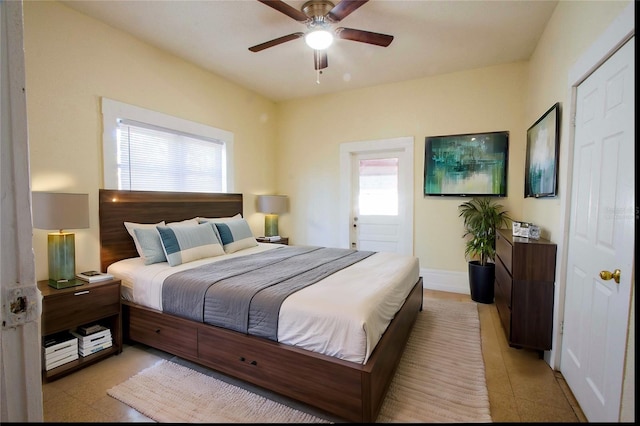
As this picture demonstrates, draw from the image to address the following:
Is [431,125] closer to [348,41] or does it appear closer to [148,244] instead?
[348,41]

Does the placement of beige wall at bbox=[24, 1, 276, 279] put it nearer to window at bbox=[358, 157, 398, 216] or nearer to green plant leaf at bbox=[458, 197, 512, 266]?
window at bbox=[358, 157, 398, 216]

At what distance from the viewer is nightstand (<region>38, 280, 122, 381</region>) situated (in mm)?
2020

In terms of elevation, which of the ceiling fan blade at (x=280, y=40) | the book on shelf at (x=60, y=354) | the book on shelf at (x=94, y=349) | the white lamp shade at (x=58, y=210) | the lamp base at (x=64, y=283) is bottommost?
the book on shelf at (x=94, y=349)

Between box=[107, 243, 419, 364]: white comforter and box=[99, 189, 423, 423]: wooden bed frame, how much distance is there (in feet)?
0.20

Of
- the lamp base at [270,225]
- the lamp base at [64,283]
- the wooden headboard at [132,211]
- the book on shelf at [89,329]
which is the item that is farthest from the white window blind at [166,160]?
the book on shelf at [89,329]

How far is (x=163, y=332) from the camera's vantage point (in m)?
2.28

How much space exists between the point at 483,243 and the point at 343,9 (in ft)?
9.59

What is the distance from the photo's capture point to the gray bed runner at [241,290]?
1.90 metres

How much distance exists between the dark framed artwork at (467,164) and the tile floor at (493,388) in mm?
1958

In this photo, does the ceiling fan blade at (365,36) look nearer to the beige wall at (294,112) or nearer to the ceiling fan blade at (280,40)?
the ceiling fan blade at (280,40)

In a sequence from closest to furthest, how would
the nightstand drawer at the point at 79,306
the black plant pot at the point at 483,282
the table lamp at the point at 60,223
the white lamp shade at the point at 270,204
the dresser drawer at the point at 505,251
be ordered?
the nightstand drawer at the point at 79,306 → the table lamp at the point at 60,223 → the dresser drawer at the point at 505,251 → the black plant pot at the point at 483,282 → the white lamp shade at the point at 270,204

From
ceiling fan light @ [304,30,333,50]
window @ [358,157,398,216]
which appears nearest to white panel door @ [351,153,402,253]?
window @ [358,157,398,216]

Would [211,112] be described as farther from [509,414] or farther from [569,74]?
[509,414]

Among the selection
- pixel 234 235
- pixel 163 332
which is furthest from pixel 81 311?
pixel 234 235
